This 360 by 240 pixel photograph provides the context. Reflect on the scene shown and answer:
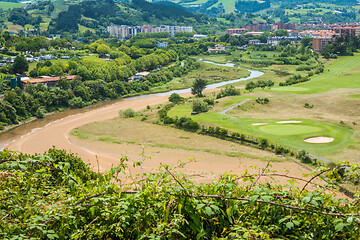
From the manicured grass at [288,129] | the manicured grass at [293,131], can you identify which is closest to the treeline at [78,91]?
the manicured grass at [293,131]

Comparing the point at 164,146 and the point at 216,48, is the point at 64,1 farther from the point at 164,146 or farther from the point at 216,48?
the point at 164,146

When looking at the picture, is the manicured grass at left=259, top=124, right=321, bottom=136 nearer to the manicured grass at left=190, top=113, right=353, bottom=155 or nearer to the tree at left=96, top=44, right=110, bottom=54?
the manicured grass at left=190, top=113, right=353, bottom=155

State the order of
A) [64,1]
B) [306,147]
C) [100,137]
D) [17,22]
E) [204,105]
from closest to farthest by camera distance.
Answer: [306,147]
[100,137]
[204,105]
[17,22]
[64,1]

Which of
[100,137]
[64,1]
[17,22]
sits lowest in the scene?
[100,137]

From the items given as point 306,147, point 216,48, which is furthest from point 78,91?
point 216,48

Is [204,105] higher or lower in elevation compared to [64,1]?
lower

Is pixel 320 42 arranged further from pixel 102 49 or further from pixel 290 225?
pixel 290 225

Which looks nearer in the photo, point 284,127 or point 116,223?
point 116,223
